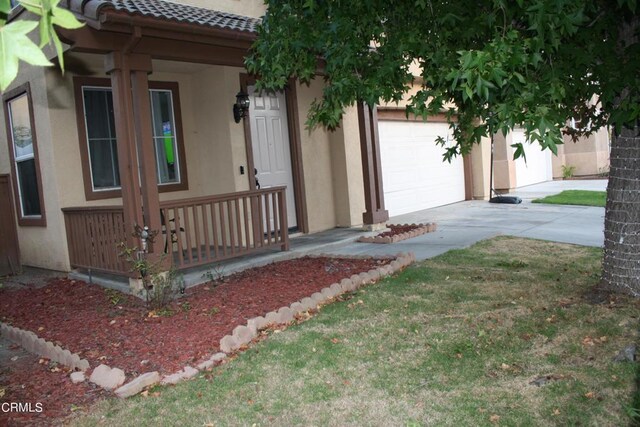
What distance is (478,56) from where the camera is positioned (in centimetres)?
343

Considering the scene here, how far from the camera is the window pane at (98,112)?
7680mm

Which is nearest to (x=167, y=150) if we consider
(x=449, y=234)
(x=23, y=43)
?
(x=449, y=234)

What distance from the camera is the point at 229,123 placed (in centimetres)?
852

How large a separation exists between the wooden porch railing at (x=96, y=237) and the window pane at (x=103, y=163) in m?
0.70

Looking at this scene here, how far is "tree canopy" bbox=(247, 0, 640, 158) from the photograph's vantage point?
353 centimetres

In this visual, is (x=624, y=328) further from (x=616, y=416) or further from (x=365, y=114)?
(x=365, y=114)

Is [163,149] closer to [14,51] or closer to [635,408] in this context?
[635,408]

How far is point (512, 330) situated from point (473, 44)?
99.5 inches

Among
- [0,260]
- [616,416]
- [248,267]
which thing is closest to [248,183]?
[248,267]

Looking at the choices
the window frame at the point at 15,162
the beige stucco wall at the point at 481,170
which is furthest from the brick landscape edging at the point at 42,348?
the beige stucco wall at the point at 481,170

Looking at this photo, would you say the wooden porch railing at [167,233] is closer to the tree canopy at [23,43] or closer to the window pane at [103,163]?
the window pane at [103,163]

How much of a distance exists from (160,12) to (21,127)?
3427 millimetres

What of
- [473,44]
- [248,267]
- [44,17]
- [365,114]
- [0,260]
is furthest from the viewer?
[365,114]

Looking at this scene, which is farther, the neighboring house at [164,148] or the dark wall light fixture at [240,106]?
the dark wall light fixture at [240,106]
